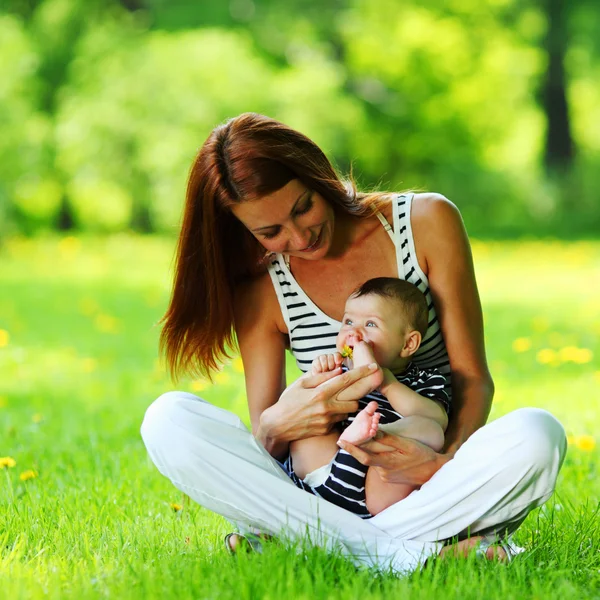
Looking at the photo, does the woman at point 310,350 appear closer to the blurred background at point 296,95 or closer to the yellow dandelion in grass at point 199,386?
the yellow dandelion in grass at point 199,386

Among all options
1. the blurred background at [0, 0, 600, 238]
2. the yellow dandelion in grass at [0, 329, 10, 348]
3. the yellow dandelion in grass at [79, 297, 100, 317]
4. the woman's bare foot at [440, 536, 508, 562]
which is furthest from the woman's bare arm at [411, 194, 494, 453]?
the blurred background at [0, 0, 600, 238]

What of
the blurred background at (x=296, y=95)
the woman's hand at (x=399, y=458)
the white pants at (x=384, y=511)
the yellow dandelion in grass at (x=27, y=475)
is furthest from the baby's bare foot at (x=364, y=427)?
the blurred background at (x=296, y=95)

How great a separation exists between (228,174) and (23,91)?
1375 cm

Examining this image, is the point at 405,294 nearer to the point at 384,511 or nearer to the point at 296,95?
the point at 384,511

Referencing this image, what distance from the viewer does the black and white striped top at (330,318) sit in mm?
3025

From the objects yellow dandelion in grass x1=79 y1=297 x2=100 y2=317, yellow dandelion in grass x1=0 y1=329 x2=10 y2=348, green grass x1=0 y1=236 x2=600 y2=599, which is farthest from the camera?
yellow dandelion in grass x1=79 y1=297 x2=100 y2=317

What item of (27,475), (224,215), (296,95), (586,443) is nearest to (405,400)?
(224,215)

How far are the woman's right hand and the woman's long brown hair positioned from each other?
1.29 feet

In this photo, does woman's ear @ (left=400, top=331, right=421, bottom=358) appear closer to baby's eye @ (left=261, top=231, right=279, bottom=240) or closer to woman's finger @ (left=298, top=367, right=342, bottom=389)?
woman's finger @ (left=298, top=367, right=342, bottom=389)

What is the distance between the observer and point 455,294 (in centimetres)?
300

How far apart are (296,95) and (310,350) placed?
12804 mm

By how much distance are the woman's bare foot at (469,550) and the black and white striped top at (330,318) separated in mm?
541

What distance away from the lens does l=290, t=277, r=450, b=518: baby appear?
2684 millimetres

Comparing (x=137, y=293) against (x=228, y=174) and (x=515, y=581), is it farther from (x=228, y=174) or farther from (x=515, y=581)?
(x=515, y=581)
